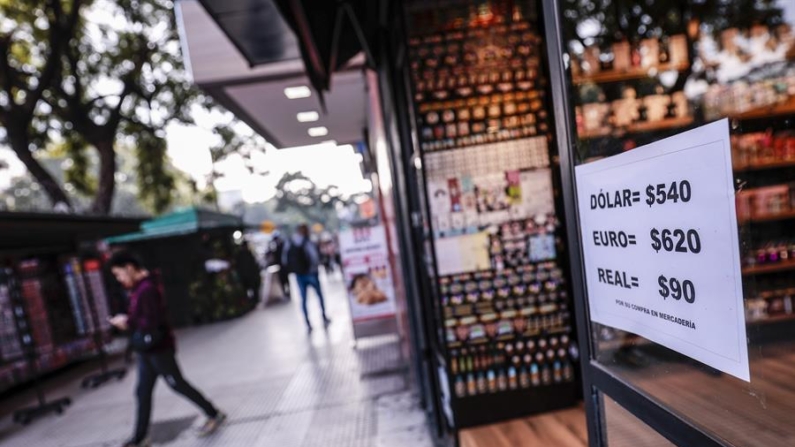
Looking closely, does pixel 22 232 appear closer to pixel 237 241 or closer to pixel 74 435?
pixel 74 435

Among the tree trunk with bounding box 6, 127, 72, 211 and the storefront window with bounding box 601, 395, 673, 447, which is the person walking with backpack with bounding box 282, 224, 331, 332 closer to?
→ the tree trunk with bounding box 6, 127, 72, 211

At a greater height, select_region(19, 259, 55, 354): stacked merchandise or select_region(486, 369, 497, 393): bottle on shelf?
select_region(19, 259, 55, 354): stacked merchandise

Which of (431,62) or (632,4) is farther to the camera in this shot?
(632,4)

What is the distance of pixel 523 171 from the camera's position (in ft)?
11.8

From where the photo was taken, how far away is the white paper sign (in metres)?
0.87

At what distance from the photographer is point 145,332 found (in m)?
4.18

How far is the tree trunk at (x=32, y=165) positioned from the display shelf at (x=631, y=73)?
9.58 m

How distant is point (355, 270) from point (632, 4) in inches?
188

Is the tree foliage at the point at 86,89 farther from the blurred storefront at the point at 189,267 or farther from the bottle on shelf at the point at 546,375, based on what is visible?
the bottle on shelf at the point at 546,375

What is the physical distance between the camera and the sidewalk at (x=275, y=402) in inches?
172

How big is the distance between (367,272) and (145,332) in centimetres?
243

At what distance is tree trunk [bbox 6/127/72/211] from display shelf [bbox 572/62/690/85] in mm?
9584

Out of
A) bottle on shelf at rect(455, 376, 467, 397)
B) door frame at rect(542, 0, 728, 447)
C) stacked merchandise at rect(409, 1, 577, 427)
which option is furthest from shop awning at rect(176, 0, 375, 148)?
bottle on shelf at rect(455, 376, 467, 397)

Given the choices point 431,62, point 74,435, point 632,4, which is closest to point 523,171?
point 431,62
